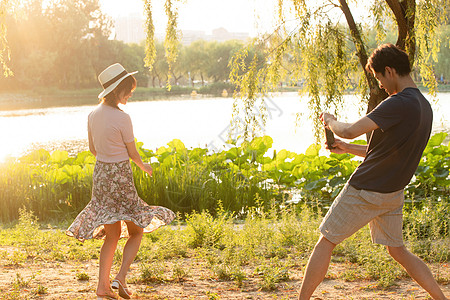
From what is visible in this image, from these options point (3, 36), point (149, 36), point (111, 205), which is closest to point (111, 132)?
point (111, 205)

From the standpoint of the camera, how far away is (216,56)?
63.7 meters

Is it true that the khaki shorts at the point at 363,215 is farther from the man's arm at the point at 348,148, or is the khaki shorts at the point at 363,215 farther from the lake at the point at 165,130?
the lake at the point at 165,130

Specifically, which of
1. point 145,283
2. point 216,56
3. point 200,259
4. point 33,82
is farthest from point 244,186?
point 216,56

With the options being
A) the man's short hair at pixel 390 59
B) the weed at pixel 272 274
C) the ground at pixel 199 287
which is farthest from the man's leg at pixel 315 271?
the man's short hair at pixel 390 59

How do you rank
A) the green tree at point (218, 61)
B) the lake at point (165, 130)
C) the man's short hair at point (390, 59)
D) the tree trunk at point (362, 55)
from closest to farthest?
the man's short hair at point (390, 59)
the tree trunk at point (362, 55)
the lake at point (165, 130)
the green tree at point (218, 61)

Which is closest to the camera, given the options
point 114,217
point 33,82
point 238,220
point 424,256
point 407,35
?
point 114,217

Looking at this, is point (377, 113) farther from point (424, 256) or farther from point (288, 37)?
point (288, 37)

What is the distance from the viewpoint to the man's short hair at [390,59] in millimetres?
2695

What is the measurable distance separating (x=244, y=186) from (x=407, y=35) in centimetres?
312

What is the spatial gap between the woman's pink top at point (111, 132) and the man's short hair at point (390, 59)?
1.53 meters

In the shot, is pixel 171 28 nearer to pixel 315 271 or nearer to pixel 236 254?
pixel 236 254

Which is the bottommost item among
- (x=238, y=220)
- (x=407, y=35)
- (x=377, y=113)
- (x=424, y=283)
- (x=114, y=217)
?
(x=238, y=220)

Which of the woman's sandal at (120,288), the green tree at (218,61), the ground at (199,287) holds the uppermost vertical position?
the green tree at (218,61)

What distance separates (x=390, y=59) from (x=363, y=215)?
852mm
